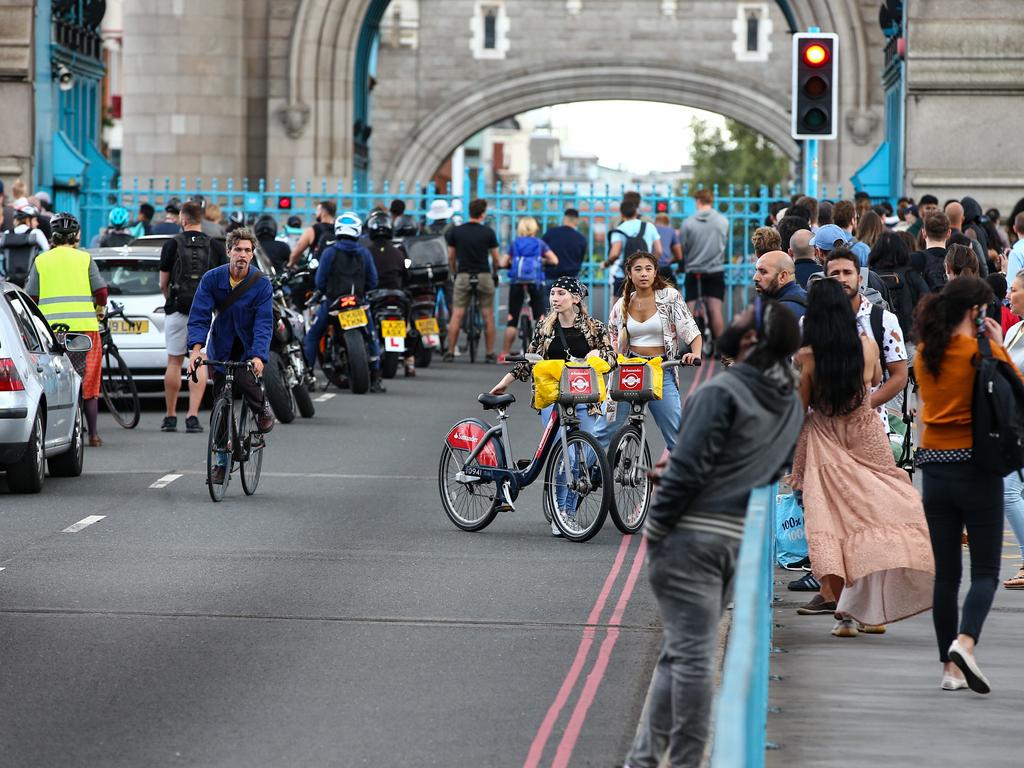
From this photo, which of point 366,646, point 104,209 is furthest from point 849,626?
point 104,209

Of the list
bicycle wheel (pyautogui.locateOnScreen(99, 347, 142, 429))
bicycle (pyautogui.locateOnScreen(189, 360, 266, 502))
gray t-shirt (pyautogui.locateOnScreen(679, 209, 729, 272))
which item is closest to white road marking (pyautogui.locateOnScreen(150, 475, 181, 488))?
bicycle (pyautogui.locateOnScreen(189, 360, 266, 502))

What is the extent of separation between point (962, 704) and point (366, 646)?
2.37 m

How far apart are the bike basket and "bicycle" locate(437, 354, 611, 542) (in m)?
0.56

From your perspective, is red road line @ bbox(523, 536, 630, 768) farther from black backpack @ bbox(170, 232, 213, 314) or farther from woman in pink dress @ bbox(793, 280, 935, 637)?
black backpack @ bbox(170, 232, 213, 314)

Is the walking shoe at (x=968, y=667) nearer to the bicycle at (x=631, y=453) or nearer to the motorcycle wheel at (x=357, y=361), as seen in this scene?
the bicycle at (x=631, y=453)

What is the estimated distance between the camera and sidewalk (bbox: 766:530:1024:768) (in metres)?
6.59

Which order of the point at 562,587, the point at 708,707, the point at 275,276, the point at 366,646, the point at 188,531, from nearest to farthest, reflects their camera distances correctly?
the point at 708,707 → the point at 366,646 → the point at 562,587 → the point at 188,531 → the point at 275,276

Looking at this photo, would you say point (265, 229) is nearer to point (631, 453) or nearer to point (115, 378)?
point (115, 378)

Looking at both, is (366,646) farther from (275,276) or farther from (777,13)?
(777,13)

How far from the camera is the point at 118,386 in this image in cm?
1708

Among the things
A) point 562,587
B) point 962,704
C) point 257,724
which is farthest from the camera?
point 562,587

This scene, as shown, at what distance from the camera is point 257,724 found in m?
6.86

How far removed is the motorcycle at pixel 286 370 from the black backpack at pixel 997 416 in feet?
28.0

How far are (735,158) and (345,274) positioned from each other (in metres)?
70.5
